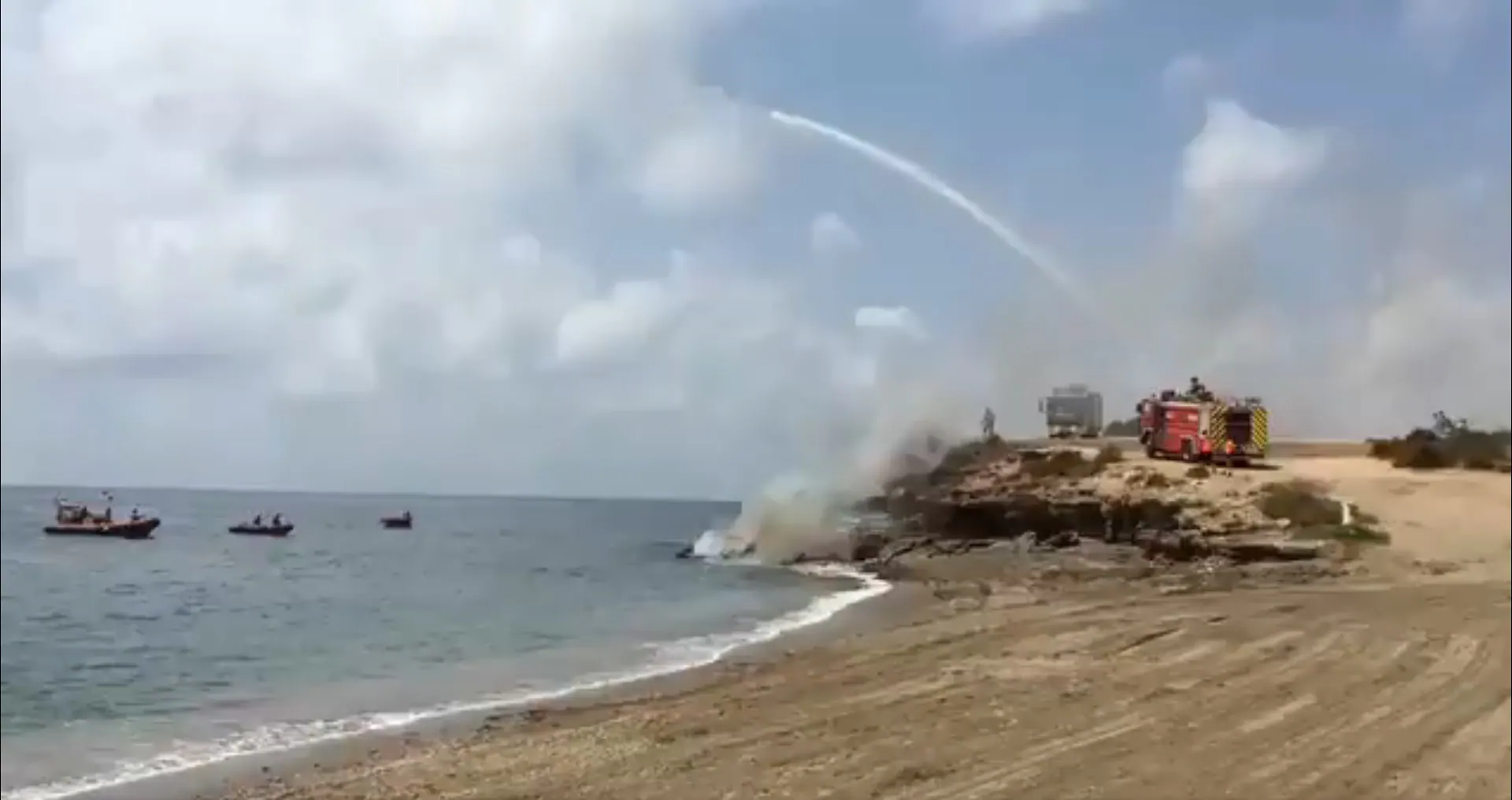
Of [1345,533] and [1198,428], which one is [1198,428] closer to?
[1198,428]

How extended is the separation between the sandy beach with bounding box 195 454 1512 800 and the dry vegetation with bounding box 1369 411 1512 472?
0.09m

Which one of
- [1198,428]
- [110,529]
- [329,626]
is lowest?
[329,626]

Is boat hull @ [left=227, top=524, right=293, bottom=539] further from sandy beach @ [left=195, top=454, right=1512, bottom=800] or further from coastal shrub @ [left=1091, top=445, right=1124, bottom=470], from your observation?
coastal shrub @ [left=1091, top=445, right=1124, bottom=470]

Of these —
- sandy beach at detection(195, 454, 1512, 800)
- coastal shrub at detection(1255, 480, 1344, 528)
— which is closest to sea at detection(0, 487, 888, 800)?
sandy beach at detection(195, 454, 1512, 800)

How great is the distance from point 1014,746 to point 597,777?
69.1 inches

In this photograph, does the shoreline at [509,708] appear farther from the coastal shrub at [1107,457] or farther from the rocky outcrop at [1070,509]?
the coastal shrub at [1107,457]

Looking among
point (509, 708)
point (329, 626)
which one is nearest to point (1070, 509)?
point (509, 708)

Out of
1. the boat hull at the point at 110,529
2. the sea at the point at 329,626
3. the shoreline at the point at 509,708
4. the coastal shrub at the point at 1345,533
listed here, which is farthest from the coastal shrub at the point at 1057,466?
the boat hull at the point at 110,529

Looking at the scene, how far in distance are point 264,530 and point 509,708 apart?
955 inches

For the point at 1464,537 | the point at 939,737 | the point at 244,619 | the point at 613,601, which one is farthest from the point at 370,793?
the point at 244,619

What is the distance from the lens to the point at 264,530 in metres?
34.3

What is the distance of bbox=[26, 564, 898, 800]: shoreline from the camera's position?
895cm

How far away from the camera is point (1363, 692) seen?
21.6ft

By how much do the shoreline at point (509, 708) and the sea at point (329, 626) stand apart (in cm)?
7
